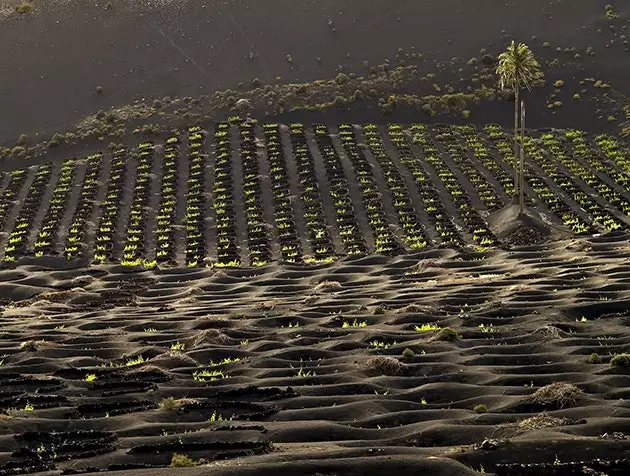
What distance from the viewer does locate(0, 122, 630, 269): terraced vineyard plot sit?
51.1 metres

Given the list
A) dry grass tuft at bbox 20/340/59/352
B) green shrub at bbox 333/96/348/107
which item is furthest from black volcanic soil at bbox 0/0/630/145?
dry grass tuft at bbox 20/340/59/352

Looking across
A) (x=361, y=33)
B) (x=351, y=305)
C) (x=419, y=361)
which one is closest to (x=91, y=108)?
(x=361, y=33)

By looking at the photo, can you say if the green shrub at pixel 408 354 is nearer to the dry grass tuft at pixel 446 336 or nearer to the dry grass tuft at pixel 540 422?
the dry grass tuft at pixel 446 336

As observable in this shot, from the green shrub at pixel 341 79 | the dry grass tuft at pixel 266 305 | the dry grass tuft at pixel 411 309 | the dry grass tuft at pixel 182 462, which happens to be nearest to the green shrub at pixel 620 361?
the dry grass tuft at pixel 411 309

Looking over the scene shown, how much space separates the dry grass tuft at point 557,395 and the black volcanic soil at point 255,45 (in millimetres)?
60228

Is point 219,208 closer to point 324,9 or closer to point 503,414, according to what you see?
point 503,414

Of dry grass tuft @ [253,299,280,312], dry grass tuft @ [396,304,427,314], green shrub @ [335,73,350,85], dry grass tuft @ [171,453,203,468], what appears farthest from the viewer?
green shrub @ [335,73,350,85]

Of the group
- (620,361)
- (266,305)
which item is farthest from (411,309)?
(620,361)

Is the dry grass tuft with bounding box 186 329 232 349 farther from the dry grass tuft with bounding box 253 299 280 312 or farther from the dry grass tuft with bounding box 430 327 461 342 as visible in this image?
the dry grass tuft with bounding box 430 327 461 342

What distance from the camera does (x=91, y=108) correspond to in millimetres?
84875

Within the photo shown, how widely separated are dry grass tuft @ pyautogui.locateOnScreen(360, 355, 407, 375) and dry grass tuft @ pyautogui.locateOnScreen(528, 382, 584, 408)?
4286 mm

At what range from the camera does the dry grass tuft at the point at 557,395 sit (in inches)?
741

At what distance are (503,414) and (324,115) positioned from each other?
60.6 meters

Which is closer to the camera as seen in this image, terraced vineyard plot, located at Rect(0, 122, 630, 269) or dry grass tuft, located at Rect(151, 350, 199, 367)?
dry grass tuft, located at Rect(151, 350, 199, 367)
